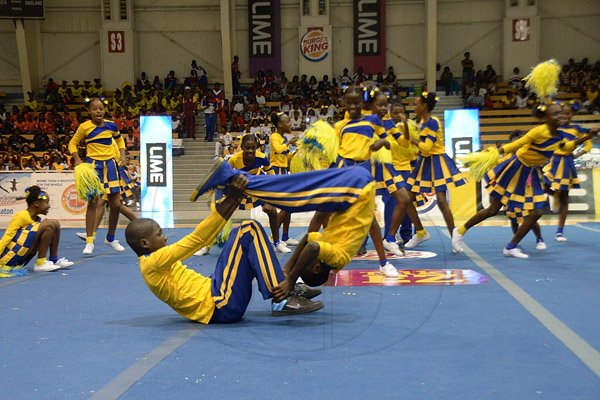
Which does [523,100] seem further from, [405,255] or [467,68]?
[405,255]

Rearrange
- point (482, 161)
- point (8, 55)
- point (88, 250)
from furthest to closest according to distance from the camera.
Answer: point (8, 55)
point (88, 250)
point (482, 161)

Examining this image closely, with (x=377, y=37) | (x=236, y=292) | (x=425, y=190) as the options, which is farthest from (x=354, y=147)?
(x=377, y=37)

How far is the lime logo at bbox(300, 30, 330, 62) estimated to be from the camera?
24.6 meters

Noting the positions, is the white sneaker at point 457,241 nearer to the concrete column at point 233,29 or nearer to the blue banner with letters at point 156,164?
the blue banner with letters at point 156,164

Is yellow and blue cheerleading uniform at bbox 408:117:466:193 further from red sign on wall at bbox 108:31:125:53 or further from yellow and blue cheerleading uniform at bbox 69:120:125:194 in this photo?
red sign on wall at bbox 108:31:125:53

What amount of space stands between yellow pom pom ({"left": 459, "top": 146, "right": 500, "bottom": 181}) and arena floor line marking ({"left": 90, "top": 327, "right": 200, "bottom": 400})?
14.3 ft

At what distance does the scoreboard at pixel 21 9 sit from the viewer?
72.1ft

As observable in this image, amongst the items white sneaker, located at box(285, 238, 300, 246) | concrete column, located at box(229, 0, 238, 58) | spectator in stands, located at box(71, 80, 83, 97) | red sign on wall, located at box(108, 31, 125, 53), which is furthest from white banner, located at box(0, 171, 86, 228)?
red sign on wall, located at box(108, 31, 125, 53)

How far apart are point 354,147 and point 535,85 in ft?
9.38

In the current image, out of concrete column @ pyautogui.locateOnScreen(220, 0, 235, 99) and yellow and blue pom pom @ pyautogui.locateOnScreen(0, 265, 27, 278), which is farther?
concrete column @ pyautogui.locateOnScreen(220, 0, 235, 99)

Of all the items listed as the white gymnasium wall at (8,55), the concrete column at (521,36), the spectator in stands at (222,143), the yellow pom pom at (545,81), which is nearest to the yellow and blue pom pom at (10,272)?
the yellow pom pom at (545,81)

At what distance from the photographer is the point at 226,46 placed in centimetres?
2317

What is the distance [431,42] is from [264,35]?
5.88 m

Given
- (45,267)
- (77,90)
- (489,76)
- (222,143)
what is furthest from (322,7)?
(45,267)
